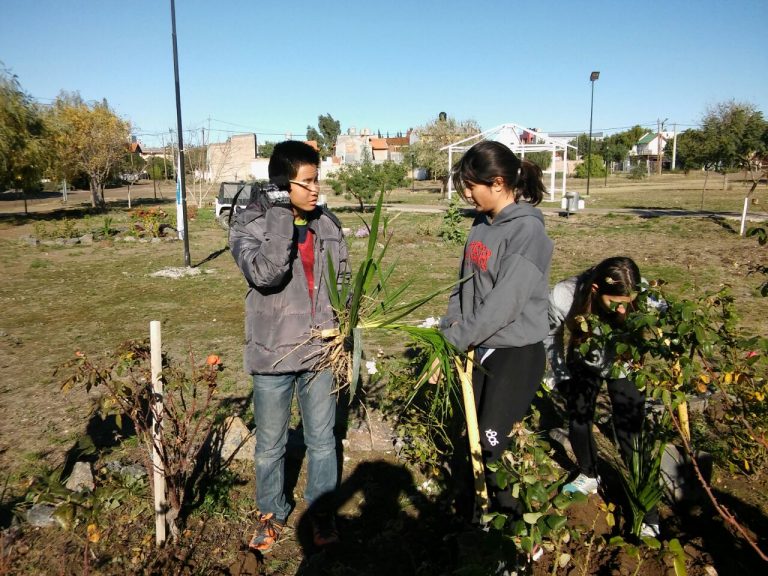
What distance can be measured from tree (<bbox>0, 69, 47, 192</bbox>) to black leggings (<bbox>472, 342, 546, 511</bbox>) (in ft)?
A: 66.1

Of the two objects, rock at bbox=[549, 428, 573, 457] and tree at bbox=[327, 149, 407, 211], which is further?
tree at bbox=[327, 149, 407, 211]

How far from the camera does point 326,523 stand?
8.36 ft

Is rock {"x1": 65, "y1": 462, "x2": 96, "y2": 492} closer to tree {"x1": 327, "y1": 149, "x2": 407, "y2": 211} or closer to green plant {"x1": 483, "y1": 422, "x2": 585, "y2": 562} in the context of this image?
green plant {"x1": 483, "y1": 422, "x2": 585, "y2": 562}

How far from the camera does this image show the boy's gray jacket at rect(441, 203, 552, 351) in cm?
213

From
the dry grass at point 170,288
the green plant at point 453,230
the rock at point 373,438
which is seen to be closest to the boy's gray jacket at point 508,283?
the dry grass at point 170,288

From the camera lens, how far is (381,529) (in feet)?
8.83

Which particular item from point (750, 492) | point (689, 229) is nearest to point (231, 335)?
point (750, 492)

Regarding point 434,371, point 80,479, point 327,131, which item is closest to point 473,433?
point 434,371

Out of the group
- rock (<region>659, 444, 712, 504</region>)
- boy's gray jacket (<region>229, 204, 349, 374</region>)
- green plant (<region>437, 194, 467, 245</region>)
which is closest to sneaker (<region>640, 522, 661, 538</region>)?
rock (<region>659, 444, 712, 504</region>)

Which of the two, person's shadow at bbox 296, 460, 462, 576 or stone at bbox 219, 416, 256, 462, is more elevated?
stone at bbox 219, 416, 256, 462

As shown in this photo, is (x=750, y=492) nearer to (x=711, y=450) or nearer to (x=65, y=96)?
(x=711, y=450)

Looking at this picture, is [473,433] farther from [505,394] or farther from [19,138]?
[19,138]

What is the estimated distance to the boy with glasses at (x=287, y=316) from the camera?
2.23 metres

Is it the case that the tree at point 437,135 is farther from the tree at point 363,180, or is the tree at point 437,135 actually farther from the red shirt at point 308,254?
the red shirt at point 308,254
